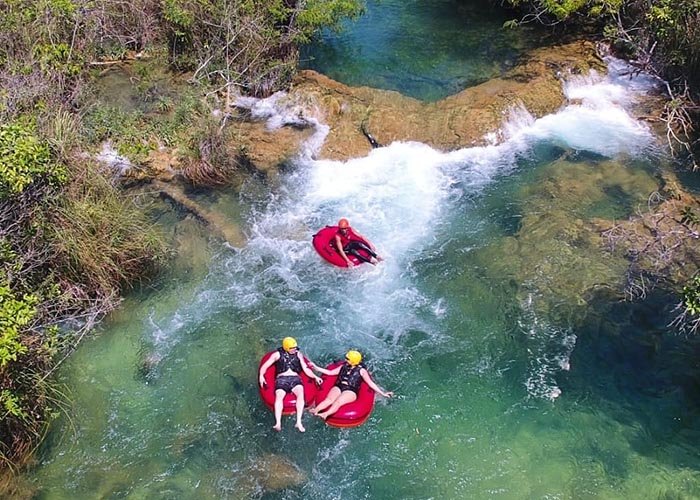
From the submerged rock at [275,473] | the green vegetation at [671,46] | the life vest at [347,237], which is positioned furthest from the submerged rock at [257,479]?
the green vegetation at [671,46]

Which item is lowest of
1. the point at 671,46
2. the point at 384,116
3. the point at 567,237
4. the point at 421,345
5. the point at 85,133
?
the point at 421,345

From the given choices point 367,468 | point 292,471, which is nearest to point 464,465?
point 367,468

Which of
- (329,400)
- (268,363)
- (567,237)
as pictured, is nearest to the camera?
(329,400)

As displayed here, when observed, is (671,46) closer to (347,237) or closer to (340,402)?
(347,237)

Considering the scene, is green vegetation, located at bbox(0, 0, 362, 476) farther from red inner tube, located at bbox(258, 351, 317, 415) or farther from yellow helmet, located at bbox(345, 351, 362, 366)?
yellow helmet, located at bbox(345, 351, 362, 366)

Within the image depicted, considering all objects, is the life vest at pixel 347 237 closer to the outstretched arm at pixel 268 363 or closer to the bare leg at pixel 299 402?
the outstretched arm at pixel 268 363

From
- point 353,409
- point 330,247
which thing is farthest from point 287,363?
point 330,247
